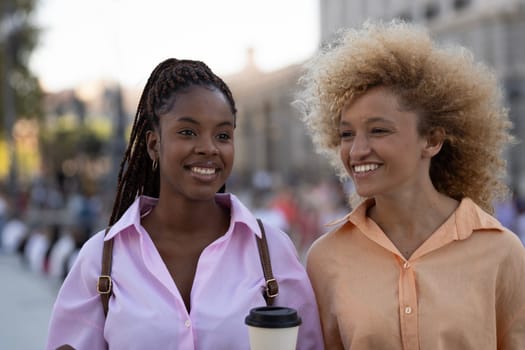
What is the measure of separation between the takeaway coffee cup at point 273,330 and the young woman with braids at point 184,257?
13.9 inches

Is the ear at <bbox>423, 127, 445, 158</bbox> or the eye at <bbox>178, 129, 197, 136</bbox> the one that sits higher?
the eye at <bbox>178, 129, 197, 136</bbox>

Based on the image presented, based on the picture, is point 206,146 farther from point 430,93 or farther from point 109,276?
point 430,93

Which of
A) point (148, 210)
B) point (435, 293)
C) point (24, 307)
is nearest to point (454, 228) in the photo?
point (435, 293)

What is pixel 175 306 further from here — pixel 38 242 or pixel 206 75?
pixel 38 242

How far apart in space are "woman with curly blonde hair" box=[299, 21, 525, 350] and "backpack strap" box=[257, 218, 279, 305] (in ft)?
1.14

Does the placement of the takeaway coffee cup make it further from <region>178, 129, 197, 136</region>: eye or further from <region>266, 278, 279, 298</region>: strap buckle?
<region>178, 129, 197, 136</region>: eye

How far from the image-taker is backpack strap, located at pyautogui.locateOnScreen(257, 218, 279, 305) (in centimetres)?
312

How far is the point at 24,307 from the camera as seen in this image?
9555mm

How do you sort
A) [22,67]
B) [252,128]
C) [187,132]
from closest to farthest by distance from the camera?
1. [187,132]
2. [22,67]
3. [252,128]

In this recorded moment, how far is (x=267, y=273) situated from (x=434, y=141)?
972mm

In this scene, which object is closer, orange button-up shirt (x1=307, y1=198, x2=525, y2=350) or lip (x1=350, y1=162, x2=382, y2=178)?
orange button-up shirt (x1=307, y1=198, x2=525, y2=350)

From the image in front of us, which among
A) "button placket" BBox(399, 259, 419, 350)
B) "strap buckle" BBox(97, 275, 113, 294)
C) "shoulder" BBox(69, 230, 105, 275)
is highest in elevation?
→ "shoulder" BBox(69, 230, 105, 275)

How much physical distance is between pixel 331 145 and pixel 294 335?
1347 mm

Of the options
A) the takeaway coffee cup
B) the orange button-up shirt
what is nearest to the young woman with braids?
the orange button-up shirt
